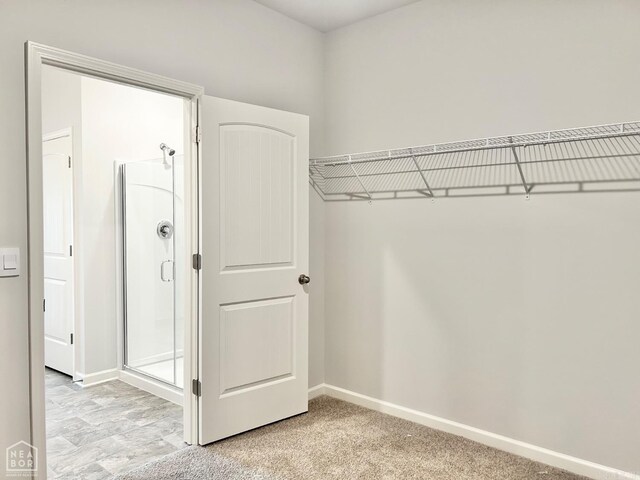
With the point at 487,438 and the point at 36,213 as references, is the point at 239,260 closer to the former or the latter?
the point at 36,213

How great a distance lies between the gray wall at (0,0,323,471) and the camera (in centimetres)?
198

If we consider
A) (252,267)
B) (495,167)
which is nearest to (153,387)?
(252,267)

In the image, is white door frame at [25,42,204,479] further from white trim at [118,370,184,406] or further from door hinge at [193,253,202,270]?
white trim at [118,370,184,406]

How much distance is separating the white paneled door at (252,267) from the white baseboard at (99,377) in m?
1.61

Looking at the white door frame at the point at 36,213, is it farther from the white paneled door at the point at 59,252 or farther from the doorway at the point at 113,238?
the white paneled door at the point at 59,252

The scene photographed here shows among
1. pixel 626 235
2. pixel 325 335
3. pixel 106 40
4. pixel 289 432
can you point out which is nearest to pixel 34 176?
pixel 106 40

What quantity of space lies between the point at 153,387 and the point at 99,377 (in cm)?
59

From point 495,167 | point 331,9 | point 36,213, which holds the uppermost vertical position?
point 331,9

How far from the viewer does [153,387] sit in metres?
3.53

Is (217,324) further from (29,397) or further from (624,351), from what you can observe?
(624,351)

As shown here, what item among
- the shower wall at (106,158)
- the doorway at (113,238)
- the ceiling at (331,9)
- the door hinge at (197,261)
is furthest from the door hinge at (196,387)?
the ceiling at (331,9)

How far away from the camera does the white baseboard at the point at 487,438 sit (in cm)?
232

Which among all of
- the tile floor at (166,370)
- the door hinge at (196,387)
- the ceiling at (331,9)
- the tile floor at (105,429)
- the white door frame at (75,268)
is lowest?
the tile floor at (105,429)

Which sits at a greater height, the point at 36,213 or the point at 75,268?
the point at 36,213
